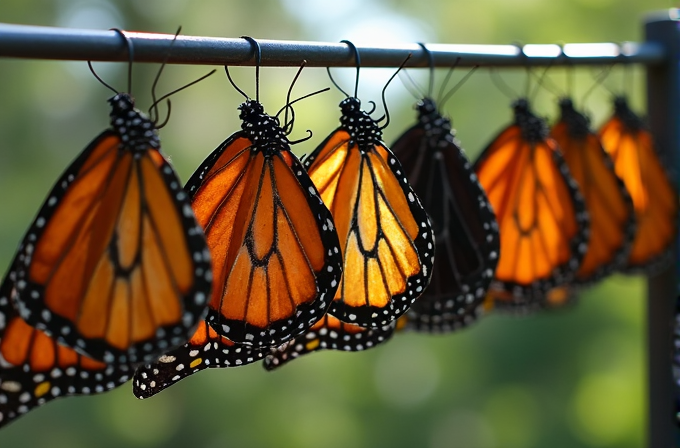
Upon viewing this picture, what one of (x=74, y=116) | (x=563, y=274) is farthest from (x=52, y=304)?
(x=74, y=116)

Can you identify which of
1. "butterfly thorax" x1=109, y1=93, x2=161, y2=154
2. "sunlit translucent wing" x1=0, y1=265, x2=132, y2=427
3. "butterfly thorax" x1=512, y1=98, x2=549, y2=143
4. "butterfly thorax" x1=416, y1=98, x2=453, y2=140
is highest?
"butterfly thorax" x1=512, y1=98, x2=549, y2=143

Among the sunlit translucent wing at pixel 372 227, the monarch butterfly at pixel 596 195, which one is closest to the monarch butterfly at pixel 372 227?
the sunlit translucent wing at pixel 372 227

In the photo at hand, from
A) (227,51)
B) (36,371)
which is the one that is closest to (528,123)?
(227,51)

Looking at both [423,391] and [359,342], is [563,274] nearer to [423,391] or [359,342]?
[359,342]

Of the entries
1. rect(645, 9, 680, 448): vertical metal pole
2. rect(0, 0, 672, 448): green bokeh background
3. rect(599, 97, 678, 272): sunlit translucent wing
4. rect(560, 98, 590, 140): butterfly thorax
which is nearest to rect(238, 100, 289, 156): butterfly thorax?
rect(560, 98, 590, 140): butterfly thorax

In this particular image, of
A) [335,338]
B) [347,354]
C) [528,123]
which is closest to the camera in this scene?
[335,338]

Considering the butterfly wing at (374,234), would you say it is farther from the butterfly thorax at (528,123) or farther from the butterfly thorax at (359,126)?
the butterfly thorax at (528,123)

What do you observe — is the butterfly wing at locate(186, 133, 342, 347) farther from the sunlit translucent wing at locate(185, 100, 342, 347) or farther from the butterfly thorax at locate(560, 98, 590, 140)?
the butterfly thorax at locate(560, 98, 590, 140)

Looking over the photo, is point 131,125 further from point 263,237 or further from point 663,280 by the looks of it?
point 663,280
